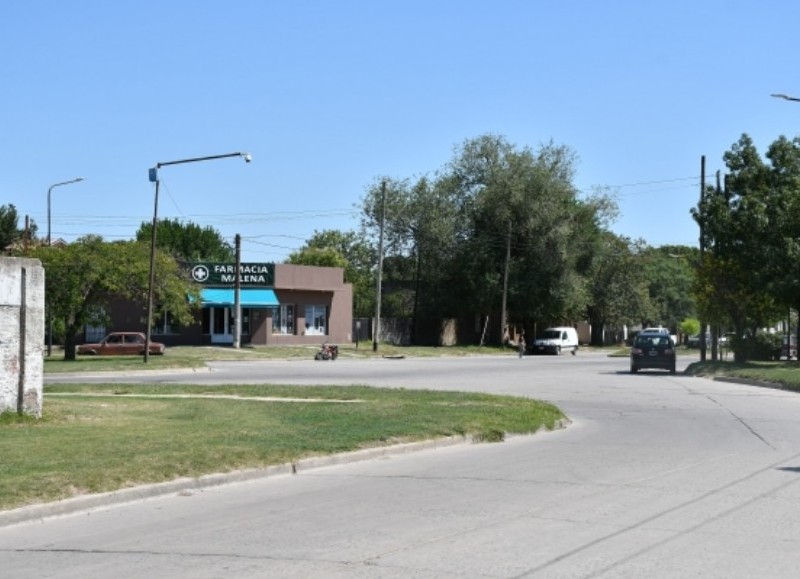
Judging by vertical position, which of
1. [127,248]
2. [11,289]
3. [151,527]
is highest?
[127,248]

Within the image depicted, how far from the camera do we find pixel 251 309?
66.2 m

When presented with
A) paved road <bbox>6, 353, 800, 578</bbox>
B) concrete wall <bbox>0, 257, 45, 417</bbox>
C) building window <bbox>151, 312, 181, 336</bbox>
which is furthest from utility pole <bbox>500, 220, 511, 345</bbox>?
concrete wall <bbox>0, 257, 45, 417</bbox>

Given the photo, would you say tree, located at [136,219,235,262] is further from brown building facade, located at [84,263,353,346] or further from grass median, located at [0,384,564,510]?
grass median, located at [0,384,564,510]

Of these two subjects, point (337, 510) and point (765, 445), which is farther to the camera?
point (765, 445)

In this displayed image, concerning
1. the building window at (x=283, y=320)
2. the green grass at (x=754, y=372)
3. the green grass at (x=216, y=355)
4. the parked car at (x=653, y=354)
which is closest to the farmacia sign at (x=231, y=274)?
the building window at (x=283, y=320)

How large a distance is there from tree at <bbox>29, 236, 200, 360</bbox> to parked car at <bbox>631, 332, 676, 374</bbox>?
19.6 metres

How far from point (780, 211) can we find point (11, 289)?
108 feet

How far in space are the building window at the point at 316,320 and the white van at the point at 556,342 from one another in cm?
1406

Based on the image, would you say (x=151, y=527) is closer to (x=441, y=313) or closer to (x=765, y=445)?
(x=765, y=445)

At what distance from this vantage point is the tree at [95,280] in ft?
151

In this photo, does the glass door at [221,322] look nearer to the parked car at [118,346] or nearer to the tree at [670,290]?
the parked car at [118,346]

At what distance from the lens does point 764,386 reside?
35656 millimetres

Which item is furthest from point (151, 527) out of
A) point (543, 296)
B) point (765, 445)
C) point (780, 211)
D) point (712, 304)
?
point (543, 296)

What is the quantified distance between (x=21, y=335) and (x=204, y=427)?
3.29 metres
